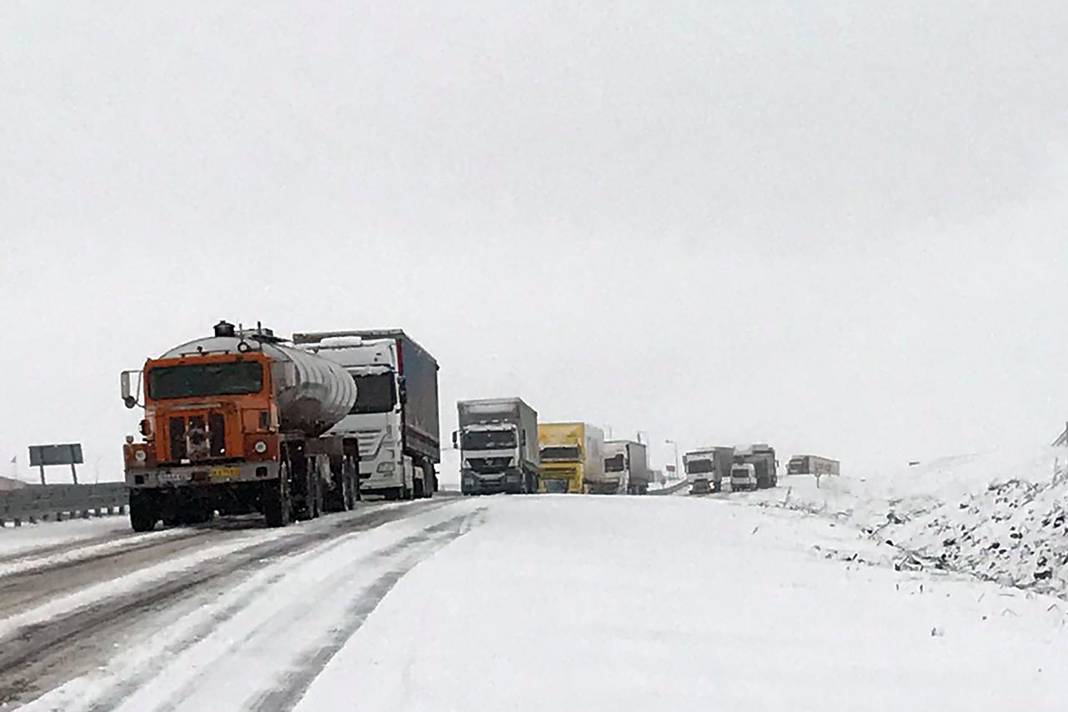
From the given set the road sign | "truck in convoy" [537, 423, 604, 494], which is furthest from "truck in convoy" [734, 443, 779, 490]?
the road sign

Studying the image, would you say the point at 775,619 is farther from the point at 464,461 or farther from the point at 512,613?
the point at 464,461

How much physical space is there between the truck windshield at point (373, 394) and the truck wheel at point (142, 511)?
1167 cm

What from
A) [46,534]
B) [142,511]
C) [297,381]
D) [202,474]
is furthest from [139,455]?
[297,381]

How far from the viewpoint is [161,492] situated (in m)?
23.3

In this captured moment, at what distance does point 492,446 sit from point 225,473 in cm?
2803

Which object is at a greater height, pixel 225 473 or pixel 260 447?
pixel 260 447

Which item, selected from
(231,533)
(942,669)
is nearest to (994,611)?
(942,669)

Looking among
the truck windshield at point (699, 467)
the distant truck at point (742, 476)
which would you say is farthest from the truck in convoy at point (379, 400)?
the distant truck at point (742, 476)

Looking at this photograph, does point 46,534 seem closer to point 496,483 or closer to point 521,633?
point 521,633

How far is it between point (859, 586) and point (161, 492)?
14.3 meters

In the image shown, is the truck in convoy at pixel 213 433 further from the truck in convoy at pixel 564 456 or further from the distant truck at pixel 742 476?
the distant truck at pixel 742 476

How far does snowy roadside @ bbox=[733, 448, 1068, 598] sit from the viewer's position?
16344mm

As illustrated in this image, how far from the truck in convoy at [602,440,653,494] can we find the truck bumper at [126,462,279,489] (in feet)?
139

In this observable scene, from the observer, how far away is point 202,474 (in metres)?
22.6
